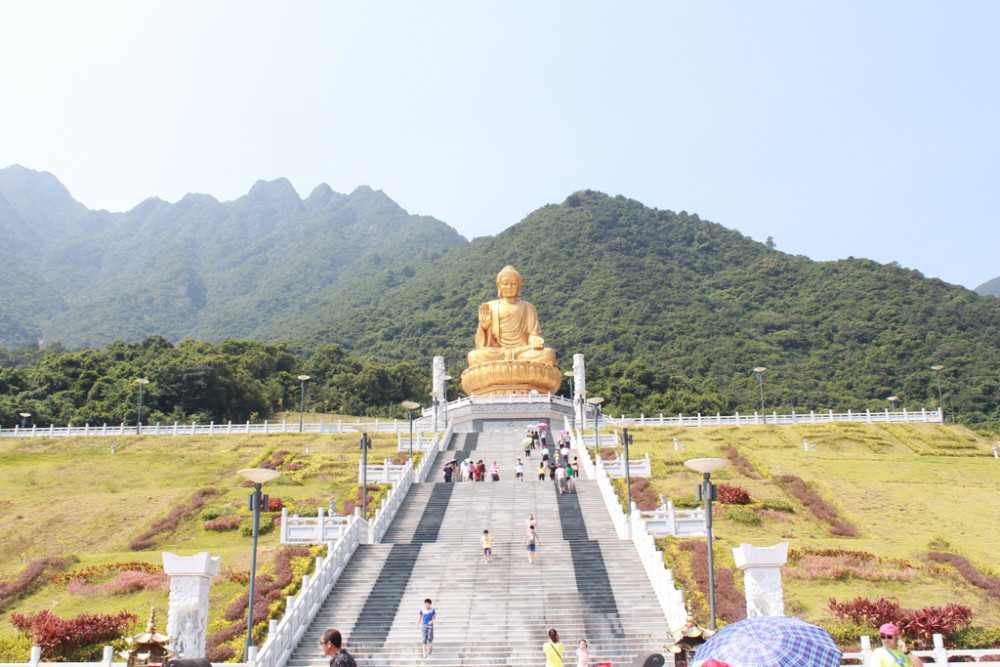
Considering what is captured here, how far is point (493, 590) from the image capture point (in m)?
14.1

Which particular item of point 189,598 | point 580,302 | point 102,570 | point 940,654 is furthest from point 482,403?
point 580,302

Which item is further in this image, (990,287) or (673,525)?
(990,287)

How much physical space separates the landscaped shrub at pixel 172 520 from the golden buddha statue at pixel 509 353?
14.7m

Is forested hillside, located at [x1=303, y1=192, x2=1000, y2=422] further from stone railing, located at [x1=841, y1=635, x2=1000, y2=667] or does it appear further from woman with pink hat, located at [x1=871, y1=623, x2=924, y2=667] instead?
woman with pink hat, located at [x1=871, y1=623, x2=924, y2=667]

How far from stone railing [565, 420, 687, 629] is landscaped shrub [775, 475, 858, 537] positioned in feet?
16.1

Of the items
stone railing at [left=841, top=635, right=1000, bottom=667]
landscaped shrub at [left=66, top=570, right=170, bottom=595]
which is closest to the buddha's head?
landscaped shrub at [left=66, top=570, right=170, bottom=595]

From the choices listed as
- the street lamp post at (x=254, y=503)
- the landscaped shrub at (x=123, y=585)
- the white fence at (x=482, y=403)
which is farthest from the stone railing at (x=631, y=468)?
the street lamp post at (x=254, y=503)

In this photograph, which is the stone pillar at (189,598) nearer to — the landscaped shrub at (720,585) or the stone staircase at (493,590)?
the stone staircase at (493,590)

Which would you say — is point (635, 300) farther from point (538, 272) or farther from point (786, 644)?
point (786, 644)

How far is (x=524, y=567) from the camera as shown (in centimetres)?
1513

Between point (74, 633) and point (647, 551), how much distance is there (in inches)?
363

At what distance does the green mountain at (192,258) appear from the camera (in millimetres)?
102688

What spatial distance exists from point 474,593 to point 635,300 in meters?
59.2

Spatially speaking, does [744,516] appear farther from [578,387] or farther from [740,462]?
[578,387]
